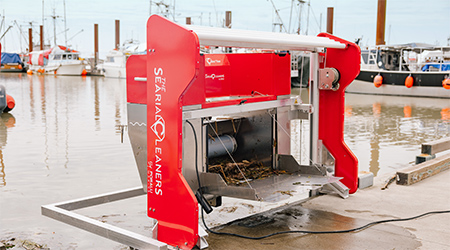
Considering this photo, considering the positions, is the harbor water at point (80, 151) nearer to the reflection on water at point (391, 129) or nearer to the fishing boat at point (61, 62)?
the reflection on water at point (391, 129)

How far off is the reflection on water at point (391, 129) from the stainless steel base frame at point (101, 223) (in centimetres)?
551

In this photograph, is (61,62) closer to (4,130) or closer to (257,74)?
(4,130)

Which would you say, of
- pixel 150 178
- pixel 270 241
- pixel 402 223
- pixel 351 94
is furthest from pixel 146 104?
pixel 351 94

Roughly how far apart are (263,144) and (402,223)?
1660 millimetres

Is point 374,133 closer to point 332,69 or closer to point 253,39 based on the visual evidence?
point 332,69

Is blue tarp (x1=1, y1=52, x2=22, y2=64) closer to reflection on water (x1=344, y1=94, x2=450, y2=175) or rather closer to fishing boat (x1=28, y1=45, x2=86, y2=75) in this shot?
fishing boat (x1=28, y1=45, x2=86, y2=75)

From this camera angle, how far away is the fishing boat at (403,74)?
27.0 m

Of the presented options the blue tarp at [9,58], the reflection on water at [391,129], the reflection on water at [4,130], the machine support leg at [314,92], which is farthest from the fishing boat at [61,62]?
the machine support leg at [314,92]

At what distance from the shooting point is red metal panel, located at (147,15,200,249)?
12.9ft


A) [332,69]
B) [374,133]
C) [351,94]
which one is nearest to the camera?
[332,69]

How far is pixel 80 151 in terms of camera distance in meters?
10.8

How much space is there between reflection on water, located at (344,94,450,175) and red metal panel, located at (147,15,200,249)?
575 centimetres

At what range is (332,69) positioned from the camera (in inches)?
227

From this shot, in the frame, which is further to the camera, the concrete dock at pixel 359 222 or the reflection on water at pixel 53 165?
the reflection on water at pixel 53 165
